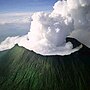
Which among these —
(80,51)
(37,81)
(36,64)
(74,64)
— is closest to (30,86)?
(37,81)

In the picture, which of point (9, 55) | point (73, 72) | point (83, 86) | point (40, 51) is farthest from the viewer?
point (9, 55)

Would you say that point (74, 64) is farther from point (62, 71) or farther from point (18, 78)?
point (18, 78)

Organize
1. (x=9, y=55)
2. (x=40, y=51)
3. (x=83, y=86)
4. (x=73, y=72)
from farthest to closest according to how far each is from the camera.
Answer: (x=9, y=55) < (x=40, y=51) < (x=73, y=72) < (x=83, y=86)

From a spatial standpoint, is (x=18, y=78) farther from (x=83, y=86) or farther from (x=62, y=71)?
(x=83, y=86)

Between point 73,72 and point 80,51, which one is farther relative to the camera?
point 80,51

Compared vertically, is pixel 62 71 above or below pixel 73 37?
below

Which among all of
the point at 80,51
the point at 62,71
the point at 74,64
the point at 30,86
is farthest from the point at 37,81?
the point at 80,51
